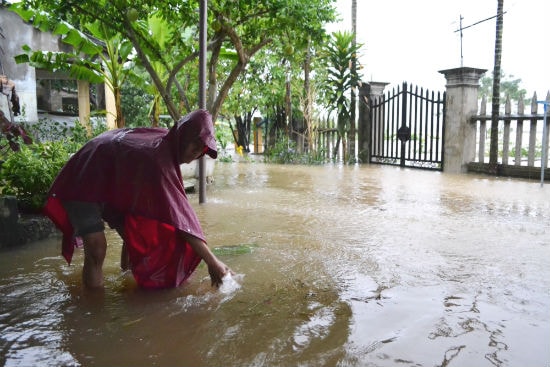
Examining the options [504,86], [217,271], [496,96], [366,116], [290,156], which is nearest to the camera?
[217,271]

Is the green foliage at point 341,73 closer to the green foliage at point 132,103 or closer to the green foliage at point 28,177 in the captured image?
the green foliage at point 132,103

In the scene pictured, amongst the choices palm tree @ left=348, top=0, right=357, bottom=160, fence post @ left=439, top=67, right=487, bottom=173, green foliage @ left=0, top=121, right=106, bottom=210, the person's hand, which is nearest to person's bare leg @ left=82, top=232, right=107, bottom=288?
the person's hand

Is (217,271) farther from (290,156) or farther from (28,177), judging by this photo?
(290,156)

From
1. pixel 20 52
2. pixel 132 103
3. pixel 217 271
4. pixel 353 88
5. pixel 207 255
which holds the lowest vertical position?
pixel 217 271

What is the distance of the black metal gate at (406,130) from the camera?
1166cm

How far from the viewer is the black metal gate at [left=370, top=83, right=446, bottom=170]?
11.7 metres

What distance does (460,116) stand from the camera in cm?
1106

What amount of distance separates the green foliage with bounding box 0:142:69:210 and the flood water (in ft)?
1.62

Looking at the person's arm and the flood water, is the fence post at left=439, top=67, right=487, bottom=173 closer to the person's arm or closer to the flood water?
the flood water

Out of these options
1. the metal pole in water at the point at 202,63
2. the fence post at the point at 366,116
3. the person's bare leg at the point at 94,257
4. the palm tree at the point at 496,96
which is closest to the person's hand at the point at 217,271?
the person's bare leg at the point at 94,257

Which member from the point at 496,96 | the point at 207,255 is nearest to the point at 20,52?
the point at 207,255

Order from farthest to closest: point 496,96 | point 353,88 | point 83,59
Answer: point 353,88
point 496,96
point 83,59

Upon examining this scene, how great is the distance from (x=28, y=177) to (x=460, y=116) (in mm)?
9303

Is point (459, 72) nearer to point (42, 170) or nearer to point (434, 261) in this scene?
point (434, 261)
